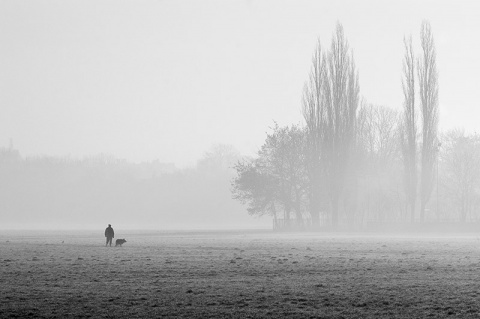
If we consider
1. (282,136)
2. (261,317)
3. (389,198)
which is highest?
(282,136)

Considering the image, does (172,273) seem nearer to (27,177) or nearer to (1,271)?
(1,271)

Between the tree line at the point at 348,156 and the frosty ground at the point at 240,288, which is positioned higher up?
the tree line at the point at 348,156

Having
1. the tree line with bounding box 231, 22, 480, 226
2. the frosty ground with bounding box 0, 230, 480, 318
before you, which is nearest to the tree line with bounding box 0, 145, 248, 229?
the tree line with bounding box 231, 22, 480, 226

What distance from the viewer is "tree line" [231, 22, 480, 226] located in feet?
288

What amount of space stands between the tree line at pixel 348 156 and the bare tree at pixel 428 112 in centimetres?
11

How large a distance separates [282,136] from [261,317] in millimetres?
85327

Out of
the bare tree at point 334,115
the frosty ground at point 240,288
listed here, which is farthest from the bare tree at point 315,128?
the frosty ground at point 240,288

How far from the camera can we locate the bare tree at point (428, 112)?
8650 cm

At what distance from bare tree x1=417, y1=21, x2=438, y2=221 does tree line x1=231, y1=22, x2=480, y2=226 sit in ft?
0.36

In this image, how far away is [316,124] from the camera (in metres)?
91.1

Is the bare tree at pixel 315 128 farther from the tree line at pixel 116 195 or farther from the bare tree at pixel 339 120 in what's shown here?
the tree line at pixel 116 195

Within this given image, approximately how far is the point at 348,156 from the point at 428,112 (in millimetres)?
10114

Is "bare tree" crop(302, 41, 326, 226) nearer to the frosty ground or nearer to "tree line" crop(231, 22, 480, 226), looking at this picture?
"tree line" crop(231, 22, 480, 226)

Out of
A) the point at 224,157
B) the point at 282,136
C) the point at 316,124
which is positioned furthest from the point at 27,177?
the point at 316,124
